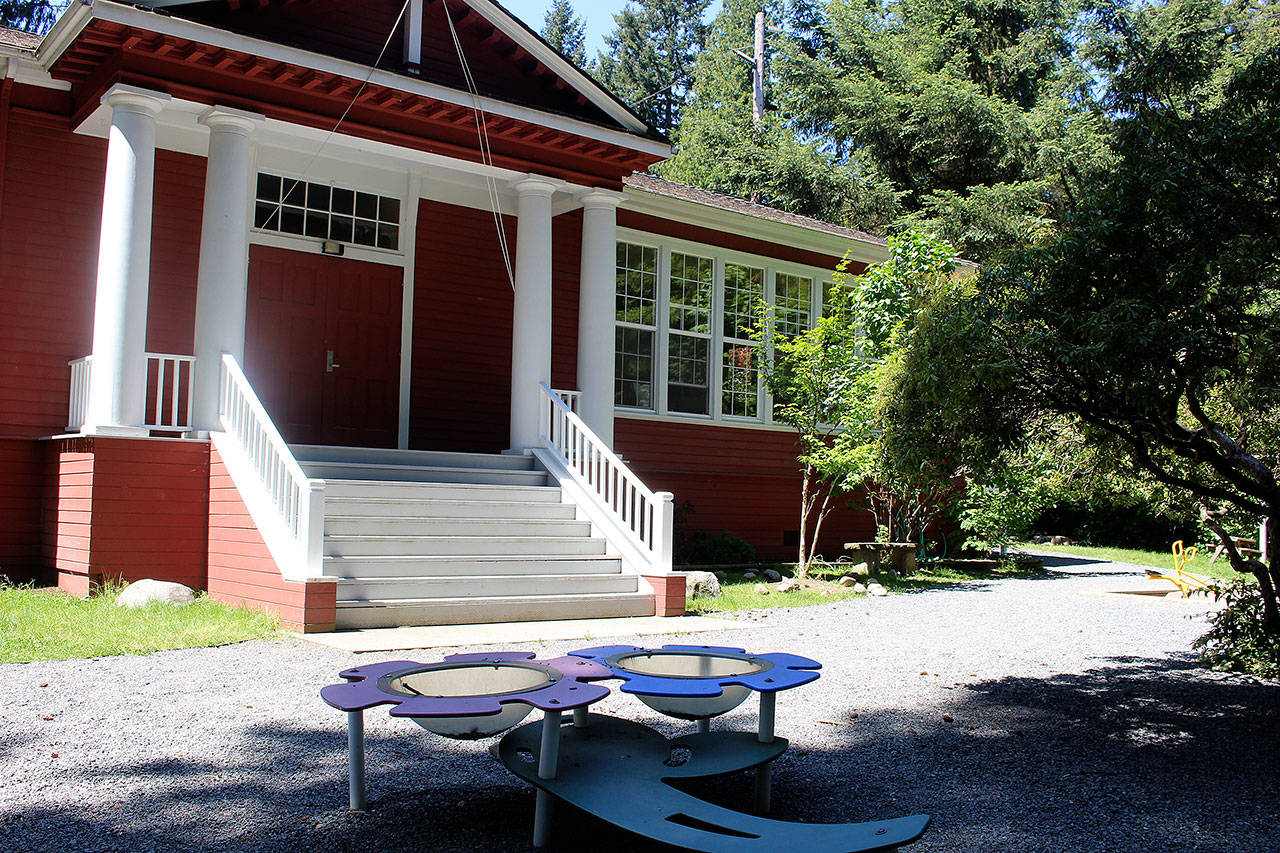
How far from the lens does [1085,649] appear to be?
812cm

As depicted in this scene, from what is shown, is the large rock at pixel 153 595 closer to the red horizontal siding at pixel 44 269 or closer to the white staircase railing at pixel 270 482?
the white staircase railing at pixel 270 482

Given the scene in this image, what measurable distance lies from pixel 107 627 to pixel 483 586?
2.77 meters

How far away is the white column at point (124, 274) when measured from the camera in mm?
→ 8656

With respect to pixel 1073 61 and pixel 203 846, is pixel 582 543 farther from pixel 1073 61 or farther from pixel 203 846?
pixel 1073 61

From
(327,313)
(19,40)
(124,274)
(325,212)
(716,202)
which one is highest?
(19,40)

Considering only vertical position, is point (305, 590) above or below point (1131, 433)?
below

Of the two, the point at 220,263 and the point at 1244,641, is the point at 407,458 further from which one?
the point at 1244,641

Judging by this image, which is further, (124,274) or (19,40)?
(19,40)

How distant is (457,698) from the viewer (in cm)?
343

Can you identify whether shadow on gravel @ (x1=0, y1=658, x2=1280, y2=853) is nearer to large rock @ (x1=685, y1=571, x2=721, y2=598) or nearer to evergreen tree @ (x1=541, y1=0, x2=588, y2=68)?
large rock @ (x1=685, y1=571, x2=721, y2=598)

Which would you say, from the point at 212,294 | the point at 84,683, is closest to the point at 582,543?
the point at 212,294

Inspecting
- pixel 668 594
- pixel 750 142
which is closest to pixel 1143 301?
pixel 668 594

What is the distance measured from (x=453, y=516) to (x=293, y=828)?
5.82 m

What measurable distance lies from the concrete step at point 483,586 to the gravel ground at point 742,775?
1.05 meters
